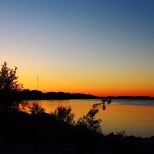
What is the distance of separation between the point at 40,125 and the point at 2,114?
3.35 m

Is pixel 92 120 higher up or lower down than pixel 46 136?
higher up

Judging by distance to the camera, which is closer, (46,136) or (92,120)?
(46,136)

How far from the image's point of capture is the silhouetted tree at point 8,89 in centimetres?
3158

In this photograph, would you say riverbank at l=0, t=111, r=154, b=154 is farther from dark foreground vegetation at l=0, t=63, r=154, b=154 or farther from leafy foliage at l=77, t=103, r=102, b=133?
leafy foliage at l=77, t=103, r=102, b=133

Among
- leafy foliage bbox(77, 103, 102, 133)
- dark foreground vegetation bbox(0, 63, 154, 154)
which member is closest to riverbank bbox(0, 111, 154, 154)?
dark foreground vegetation bbox(0, 63, 154, 154)

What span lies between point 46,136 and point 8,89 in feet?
27.5

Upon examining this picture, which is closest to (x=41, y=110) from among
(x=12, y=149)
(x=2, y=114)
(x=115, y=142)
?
(x=2, y=114)

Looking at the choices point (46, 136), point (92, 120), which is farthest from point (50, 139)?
point (92, 120)

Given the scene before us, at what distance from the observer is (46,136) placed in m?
25.5

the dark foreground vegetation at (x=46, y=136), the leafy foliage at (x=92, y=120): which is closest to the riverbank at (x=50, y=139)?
the dark foreground vegetation at (x=46, y=136)

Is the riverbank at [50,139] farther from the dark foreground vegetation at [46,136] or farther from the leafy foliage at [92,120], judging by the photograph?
the leafy foliage at [92,120]

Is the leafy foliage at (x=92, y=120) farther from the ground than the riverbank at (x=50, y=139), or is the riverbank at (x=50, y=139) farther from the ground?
the leafy foliage at (x=92, y=120)

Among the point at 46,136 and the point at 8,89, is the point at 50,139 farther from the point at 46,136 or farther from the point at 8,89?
the point at 8,89

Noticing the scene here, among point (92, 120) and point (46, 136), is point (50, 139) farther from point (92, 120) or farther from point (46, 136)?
point (92, 120)
